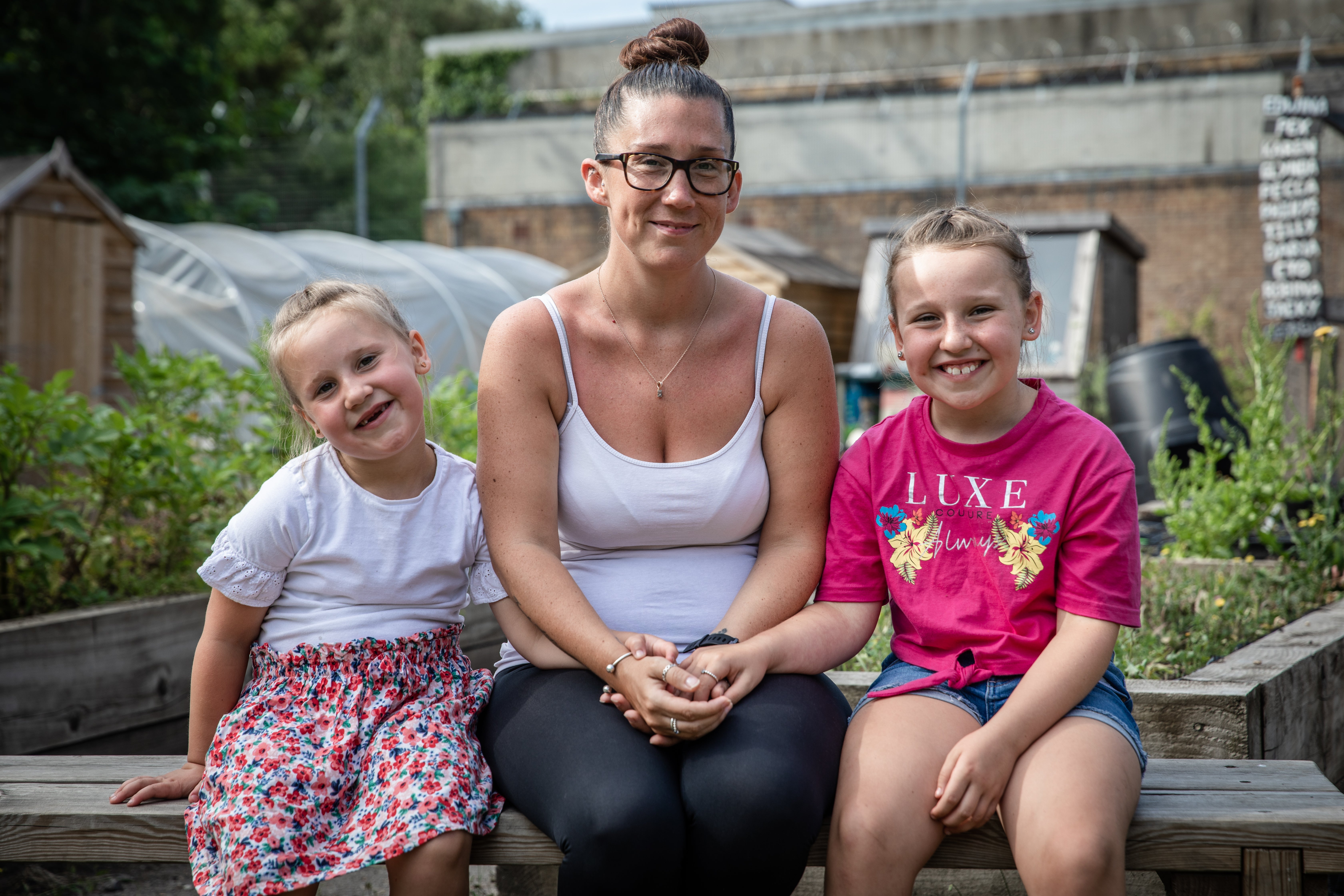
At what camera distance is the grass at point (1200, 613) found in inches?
116

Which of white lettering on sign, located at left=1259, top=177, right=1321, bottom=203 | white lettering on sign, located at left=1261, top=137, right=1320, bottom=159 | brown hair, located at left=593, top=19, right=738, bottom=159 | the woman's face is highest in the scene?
white lettering on sign, located at left=1261, top=137, right=1320, bottom=159

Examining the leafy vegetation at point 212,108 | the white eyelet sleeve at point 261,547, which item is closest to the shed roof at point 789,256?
the leafy vegetation at point 212,108

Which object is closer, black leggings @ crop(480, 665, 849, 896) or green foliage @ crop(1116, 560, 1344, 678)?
black leggings @ crop(480, 665, 849, 896)

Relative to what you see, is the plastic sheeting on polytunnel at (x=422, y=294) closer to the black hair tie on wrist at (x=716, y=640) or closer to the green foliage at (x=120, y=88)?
the green foliage at (x=120, y=88)

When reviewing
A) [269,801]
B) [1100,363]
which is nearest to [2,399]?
[269,801]

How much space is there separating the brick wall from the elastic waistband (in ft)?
43.5

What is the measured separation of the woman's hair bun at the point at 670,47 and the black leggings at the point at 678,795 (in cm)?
113

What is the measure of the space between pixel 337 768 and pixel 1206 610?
8.57 feet

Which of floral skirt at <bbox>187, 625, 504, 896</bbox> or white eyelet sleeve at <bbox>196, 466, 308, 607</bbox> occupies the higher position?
white eyelet sleeve at <bbox>196, 466, 308, 607</bbox>

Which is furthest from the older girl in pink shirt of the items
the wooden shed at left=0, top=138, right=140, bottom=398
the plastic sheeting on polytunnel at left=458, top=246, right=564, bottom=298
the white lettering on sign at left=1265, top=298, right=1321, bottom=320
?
the plastic sheeting on polytunnel at left=458, top=246, right=564, bottom=298

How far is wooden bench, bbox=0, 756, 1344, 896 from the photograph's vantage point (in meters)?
1.73

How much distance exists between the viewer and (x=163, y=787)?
6.29ft

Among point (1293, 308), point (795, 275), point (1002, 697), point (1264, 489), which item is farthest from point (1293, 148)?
point (1002, 697)

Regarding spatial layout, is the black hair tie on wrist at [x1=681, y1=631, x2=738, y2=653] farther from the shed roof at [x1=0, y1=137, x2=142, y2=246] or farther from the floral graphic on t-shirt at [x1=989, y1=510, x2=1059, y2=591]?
the shed roof at [x1=0, y1=137, x2=142, y2=246]
